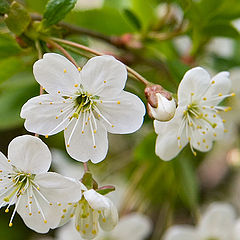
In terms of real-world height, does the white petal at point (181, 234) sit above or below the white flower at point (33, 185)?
below

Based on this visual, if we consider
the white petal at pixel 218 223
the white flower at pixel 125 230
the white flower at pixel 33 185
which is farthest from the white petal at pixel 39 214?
the white petal at pixel 218 223

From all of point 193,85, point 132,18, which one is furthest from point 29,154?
point 132,18

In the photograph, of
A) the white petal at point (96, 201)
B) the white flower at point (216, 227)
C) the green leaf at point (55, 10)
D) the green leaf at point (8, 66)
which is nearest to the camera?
the white petal at point (96, 201)

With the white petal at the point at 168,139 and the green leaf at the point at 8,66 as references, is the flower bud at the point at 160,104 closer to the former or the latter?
the white petal at the point at 168,139

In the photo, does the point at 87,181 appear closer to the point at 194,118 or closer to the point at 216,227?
the point at 194,118

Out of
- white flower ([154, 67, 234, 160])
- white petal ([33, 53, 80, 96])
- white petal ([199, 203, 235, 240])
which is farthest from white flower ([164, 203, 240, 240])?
white petal ([33, 53, 80, 96])

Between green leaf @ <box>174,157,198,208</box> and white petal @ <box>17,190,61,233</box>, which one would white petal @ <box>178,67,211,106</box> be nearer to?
white petal @ <box>17,190,61,233</box>

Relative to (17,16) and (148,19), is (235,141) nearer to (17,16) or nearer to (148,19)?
(148,19)

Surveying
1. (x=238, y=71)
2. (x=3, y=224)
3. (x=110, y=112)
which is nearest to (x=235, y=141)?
(x=238, y=71)
